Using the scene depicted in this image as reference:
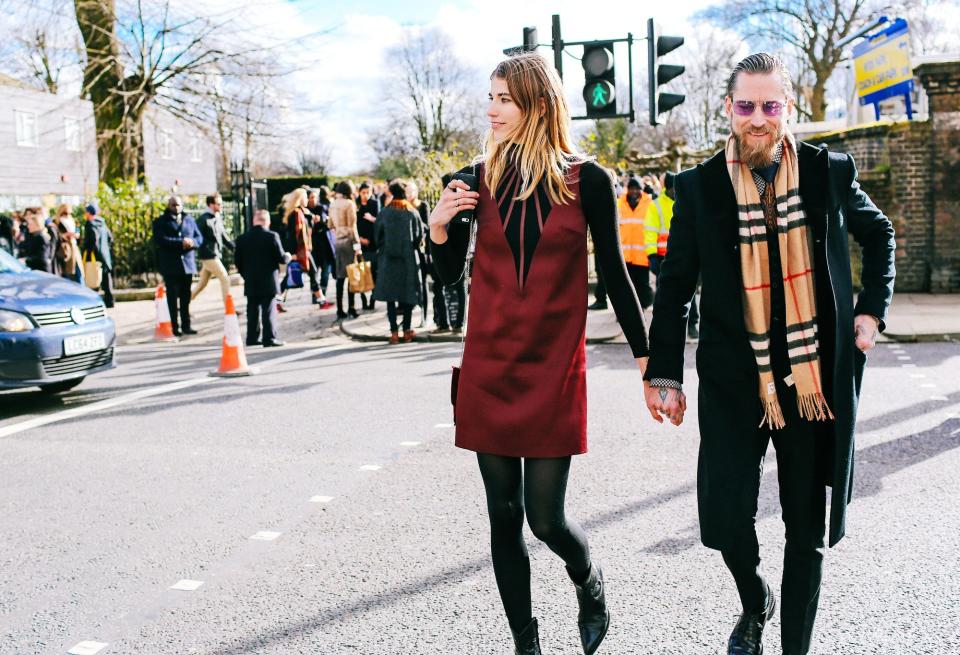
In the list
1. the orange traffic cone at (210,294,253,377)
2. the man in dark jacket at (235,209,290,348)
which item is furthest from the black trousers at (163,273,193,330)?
the orange traffic cone at (210,294,253,377)

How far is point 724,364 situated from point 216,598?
231 cm

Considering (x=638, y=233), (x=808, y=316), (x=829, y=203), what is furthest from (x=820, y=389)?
(x=638, y=233)

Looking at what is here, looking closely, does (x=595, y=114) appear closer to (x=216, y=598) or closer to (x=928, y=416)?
(x=928, y=416)

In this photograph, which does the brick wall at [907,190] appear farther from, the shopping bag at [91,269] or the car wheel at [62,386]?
the shopping bag at [91,269]

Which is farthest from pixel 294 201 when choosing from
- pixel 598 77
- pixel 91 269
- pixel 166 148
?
pixel 166 148

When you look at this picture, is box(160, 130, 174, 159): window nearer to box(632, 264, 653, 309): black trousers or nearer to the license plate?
box(632, 264, 653, 309): black trousers

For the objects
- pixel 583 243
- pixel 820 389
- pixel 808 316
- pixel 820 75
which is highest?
pixel 820 75

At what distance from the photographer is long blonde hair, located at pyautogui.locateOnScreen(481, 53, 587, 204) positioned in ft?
9.78

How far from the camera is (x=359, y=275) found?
14328 millimetres

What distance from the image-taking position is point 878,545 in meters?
4.38

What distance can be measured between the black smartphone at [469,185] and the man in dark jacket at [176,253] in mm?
11624

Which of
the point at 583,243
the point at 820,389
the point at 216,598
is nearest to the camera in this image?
the point at 820,389

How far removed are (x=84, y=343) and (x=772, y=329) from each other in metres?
7.31

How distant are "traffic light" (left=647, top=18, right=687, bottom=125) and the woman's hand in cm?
899
